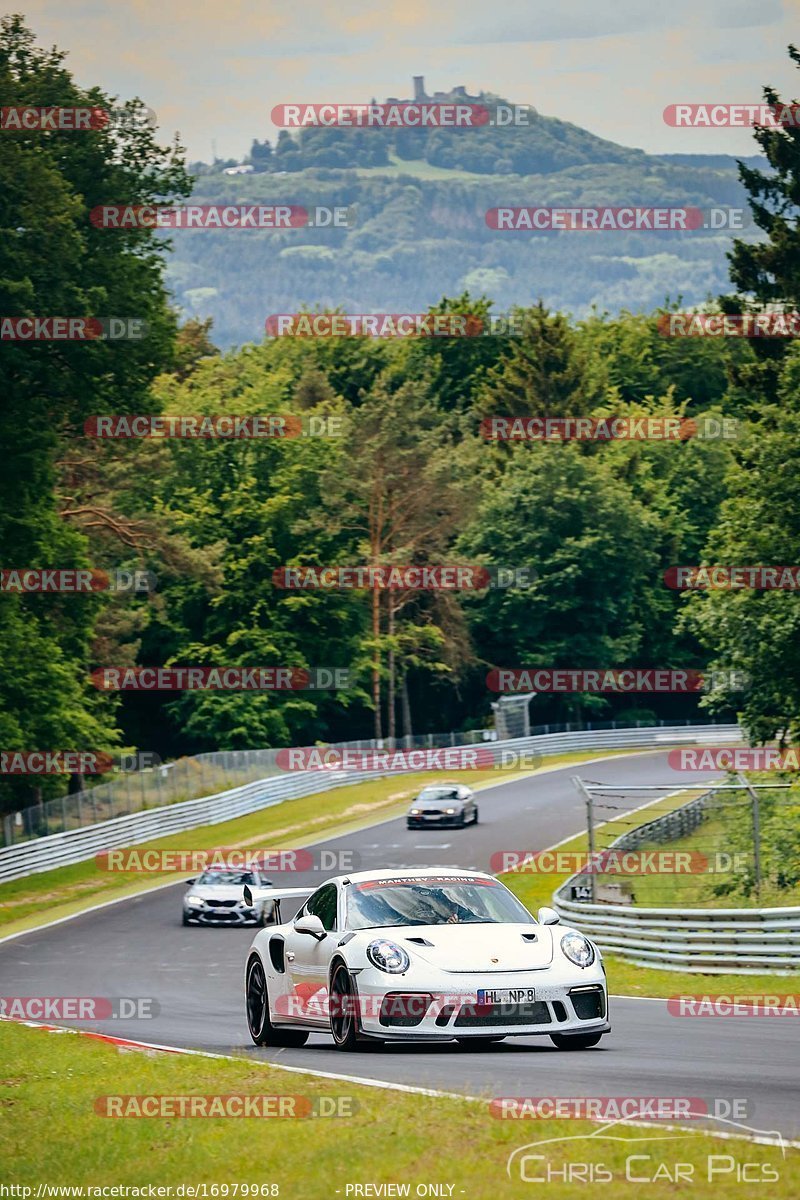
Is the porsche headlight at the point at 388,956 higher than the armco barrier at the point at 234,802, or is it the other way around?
the porsche headlight at the point at 388,956

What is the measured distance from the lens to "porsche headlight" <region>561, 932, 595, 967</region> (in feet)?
39.9

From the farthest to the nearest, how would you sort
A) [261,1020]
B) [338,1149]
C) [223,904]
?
[223,904] < [261,1020] < [338,1149]

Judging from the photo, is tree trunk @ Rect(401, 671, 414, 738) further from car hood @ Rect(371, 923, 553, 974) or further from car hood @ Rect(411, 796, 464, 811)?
car hood @ Rect(371, 923, 553, 974)

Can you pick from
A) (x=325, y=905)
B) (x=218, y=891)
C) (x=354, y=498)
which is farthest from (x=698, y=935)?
(x=354, y=498)

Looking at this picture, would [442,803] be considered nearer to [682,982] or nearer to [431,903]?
[682,982]

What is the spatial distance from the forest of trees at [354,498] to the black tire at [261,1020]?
22582mm

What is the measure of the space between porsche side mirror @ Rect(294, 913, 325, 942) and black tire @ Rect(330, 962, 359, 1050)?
43cm

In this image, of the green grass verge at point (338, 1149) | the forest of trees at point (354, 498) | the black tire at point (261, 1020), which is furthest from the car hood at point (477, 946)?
the forest of trees at point (354, 498)

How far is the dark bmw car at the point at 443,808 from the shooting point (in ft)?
163

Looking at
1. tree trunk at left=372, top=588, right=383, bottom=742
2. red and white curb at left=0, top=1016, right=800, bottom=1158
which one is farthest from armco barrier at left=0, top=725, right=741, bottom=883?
red and white curb at left=0, top=1016, right=800, bottom=1158

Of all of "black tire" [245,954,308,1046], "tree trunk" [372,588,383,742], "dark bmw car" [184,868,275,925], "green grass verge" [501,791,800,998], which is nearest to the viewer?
"black tire" [245,954,308,1046]

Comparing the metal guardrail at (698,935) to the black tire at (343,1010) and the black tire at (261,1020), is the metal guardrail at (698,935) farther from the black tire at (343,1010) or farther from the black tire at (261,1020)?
the black tire at (343,1010)

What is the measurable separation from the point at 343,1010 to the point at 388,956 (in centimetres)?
67

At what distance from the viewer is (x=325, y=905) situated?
44.6 ft
